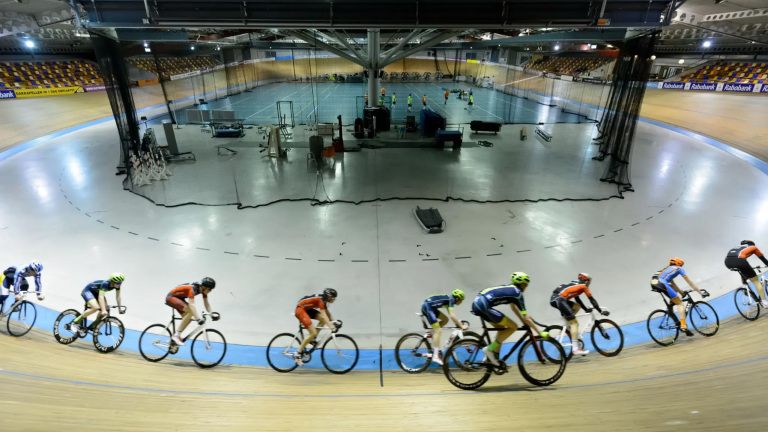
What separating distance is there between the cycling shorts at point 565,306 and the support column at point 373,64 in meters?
18.3

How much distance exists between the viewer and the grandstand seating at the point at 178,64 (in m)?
30.4

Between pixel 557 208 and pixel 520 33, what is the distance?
77.0 ft

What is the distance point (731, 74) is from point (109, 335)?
4118 centimetres

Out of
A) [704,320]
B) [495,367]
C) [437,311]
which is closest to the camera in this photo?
[495,367]

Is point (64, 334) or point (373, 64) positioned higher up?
point (373, 64)

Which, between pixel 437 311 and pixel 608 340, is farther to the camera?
pixel 608 340

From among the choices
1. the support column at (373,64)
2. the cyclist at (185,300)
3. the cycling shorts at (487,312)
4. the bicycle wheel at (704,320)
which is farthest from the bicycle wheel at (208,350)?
the support column at (373,64)

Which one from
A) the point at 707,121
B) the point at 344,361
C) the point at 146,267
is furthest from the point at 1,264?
the point at 707,121

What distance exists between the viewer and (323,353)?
16.5ft

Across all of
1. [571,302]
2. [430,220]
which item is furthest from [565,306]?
[430,220]

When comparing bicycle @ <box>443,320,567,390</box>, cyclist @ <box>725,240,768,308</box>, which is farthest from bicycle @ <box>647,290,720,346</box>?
bicycle @ <box>443,320,567,390</box>

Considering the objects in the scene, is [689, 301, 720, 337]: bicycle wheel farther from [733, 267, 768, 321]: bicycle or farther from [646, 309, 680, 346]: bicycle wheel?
[733, 267, 768, 321]: bicycle

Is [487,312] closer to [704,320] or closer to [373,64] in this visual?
[704,320]

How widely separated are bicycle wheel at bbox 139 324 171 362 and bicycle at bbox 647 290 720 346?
7.13 meters
